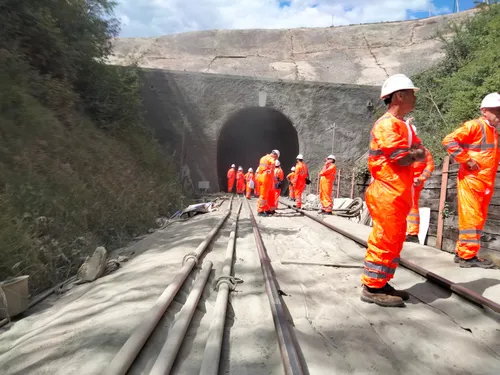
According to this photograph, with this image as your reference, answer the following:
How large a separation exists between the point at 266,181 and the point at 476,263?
5.98 metres

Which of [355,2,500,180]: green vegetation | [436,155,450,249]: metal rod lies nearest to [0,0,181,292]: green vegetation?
[436,155,450,249]: metal rod

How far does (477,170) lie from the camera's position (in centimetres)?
408

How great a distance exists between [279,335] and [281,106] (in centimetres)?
1883

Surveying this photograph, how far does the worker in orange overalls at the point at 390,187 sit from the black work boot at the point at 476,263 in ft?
5.38


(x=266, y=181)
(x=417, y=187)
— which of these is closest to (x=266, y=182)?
(x=266, y=181)

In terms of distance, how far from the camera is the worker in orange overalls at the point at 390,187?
9.48ft

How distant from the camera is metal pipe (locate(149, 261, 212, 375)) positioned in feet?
6.15

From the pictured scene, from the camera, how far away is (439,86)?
→ 1529cm

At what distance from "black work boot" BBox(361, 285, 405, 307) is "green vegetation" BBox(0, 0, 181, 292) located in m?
3.55

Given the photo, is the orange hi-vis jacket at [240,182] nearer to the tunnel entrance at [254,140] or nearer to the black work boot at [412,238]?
the tunnel entrance at [254,140]

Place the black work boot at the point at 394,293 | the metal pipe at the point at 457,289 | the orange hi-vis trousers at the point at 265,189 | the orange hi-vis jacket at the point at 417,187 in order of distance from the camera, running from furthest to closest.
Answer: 1. the orange hi-vis trousers at the point at 265,189
2. the orange hi-vis jacket at the point at 417,187
3. the black work boot at the point at 394,293
4. the metal pipe at the point at 457,289

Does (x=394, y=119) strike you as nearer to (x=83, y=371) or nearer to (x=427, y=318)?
(x=427, y=318)

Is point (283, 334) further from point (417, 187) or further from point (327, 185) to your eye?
point (327, 185)

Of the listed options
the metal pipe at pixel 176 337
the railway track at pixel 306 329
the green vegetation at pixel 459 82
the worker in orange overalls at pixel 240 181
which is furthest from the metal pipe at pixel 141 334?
the worker in orange overalls at pixel 240 181
